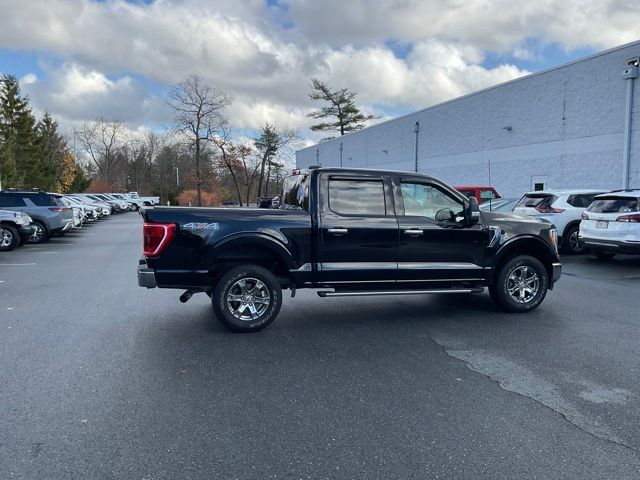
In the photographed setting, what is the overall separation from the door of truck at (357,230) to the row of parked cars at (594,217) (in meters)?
6.40

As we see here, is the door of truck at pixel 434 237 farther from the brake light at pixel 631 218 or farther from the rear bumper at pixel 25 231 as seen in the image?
the rear bumper at pixel 25 231

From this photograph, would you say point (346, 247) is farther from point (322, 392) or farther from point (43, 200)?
point (43, 200)

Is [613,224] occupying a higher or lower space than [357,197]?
lower

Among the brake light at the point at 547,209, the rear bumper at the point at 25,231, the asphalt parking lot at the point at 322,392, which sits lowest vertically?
the asphalt parking lot at the point at 322,392

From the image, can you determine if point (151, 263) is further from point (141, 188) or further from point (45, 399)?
point (141, 188)

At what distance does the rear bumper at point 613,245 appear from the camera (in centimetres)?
1068

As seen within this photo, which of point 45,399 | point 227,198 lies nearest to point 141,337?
point 45,399

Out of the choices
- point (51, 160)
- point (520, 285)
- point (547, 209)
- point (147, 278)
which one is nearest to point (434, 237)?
point (520, 285)

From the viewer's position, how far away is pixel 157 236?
19.3 feet

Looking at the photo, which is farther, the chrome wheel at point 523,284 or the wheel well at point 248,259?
the chrome wheel at point 523,284

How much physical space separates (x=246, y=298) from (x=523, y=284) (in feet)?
12.9

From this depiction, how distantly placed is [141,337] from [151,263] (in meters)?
0.86

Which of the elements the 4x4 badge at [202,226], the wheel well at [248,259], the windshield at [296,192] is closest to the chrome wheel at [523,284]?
the windshield at [296,192]

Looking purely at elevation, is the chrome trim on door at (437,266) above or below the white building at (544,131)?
below
